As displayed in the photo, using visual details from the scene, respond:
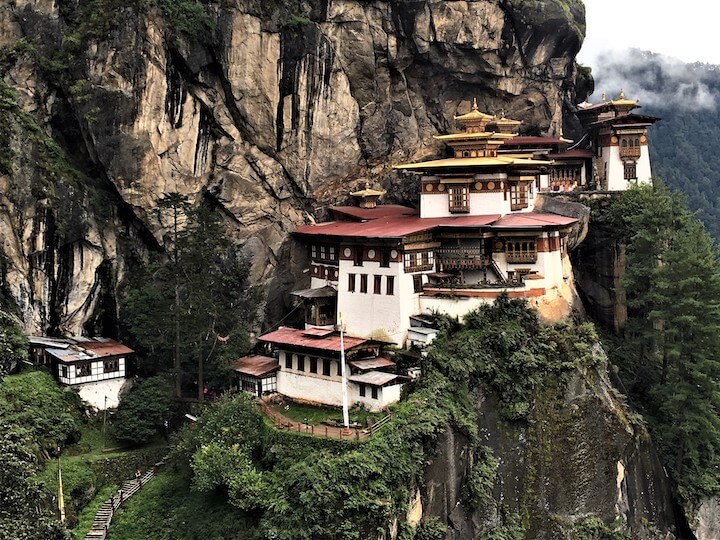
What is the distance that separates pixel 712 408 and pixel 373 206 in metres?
20.4

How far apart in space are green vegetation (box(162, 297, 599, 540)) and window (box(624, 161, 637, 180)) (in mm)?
16974

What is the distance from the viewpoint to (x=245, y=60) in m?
42.7

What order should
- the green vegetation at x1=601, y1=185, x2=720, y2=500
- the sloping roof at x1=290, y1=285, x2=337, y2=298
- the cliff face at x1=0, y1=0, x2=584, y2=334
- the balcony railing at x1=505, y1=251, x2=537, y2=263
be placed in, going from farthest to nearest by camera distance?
the sloping roof at x1=290, y1=285, x2=337, y2=298 < the balcony railing at x1=505, y1=251, x2=537, y2=263 < the green vegetation at x1=601, y1=185, x2=720, y2=500 < the cliff face at x1=0, y1=0, x2=584, y2=334

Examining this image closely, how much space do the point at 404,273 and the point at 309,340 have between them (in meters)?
5.52

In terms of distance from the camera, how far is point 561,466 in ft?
119

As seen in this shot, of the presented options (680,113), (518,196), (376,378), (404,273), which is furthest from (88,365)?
(680,113)

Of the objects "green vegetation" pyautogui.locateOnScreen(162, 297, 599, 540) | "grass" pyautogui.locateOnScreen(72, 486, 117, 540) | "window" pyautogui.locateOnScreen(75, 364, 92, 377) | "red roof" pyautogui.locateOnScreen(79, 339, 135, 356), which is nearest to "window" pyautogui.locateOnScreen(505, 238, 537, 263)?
"green vegetation" pyautogui.locateOnScreen(162, 297, 599, 540)

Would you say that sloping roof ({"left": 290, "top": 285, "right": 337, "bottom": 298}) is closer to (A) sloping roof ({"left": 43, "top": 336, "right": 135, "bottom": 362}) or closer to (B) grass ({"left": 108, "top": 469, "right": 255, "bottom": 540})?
(A) sloping roof ({"left": 43, "top": 336, "right": 135, "bottom": 362})

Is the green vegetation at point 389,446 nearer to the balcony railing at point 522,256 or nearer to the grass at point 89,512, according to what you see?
the balcony railing at point 522,256

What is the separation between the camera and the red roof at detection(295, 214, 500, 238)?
39594 mm

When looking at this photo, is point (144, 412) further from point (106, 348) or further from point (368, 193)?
point (368, 193)

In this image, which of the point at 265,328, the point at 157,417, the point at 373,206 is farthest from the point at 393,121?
the point at 157,417

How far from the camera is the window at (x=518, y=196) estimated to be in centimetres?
4384

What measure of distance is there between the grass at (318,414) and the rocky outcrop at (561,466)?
345cm
